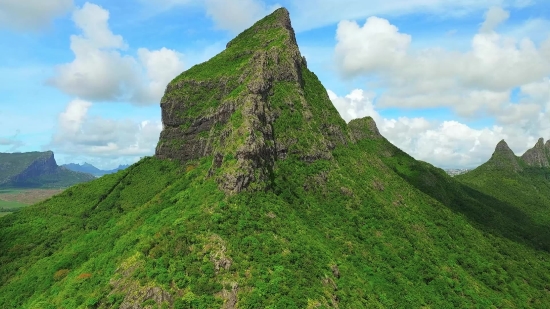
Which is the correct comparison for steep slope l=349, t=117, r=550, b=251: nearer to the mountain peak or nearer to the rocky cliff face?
the rocky cliff face

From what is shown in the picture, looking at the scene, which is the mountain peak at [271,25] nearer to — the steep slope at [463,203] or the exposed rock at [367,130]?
the steep slope at [463,203]

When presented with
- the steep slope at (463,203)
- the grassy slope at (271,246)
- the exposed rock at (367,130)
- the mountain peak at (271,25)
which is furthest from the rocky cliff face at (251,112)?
the exposed rock at (367,130)

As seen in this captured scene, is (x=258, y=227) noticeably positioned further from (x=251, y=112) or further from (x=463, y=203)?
(x=463, y=203)

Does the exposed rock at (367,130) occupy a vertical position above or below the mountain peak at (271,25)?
below

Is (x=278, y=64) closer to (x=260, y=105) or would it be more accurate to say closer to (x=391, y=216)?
(x=260, y=105)

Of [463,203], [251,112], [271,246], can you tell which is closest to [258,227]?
[271,246]

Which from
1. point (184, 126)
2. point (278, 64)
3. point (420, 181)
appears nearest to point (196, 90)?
point (184, 126)
